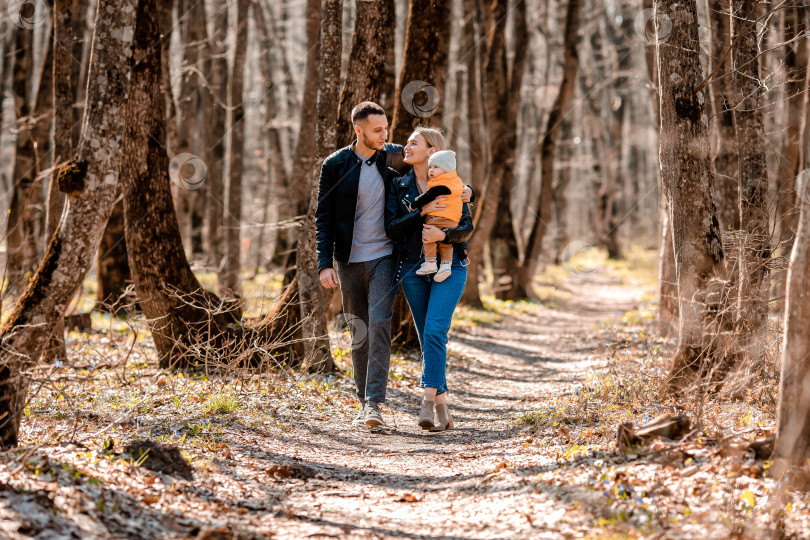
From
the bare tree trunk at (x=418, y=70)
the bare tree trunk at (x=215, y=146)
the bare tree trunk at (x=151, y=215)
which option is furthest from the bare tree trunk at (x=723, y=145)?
the bare tree trunk at (x=215, y=146)

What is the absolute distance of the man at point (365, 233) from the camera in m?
5.64

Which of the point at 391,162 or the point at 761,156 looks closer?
the point at 391,162

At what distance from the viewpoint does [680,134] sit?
5828 mm

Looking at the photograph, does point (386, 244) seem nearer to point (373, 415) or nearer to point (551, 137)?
point (373, 415)

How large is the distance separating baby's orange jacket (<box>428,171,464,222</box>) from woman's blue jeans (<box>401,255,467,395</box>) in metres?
0.36

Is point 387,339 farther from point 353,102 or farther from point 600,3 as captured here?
point 600,3

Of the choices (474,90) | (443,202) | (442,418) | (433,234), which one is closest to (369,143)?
(443,202)

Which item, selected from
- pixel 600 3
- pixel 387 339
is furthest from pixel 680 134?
pixel 600 3

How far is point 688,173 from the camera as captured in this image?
229 inches

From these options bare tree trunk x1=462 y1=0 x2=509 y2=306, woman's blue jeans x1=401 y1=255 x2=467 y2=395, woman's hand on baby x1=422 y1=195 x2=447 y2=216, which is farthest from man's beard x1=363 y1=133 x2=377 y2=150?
bare tree trunk x1=462 y1=0 x2=509 y2=306

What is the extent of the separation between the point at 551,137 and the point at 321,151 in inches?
405

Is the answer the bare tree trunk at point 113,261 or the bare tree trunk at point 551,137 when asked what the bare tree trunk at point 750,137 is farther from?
the bare tree trunk at point 113,261

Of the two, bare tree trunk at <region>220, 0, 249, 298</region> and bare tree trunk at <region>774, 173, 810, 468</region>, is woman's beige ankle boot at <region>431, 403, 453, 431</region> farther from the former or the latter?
bare tree trunk at <region>220, 0, 249, 298</region>

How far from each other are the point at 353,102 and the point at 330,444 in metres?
4.41
